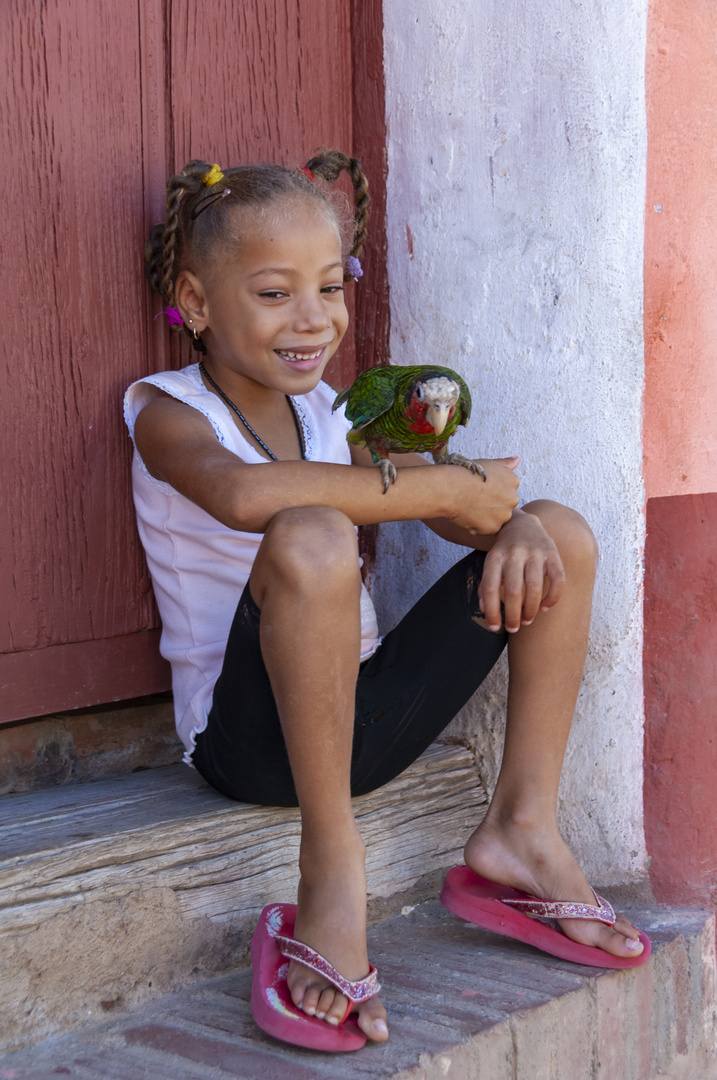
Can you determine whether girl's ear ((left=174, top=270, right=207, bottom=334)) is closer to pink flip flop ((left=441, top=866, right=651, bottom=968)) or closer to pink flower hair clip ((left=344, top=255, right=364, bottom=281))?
pink flower hair clip ((left=344, top=255, right=364, bottom=281))

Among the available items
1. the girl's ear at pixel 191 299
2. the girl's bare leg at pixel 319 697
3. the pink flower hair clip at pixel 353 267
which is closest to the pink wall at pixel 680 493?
the pink flower hair clip at pixel 353 267

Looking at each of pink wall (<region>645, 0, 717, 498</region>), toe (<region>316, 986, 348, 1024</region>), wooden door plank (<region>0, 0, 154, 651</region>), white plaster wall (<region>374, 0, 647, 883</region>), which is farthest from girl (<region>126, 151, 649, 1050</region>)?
pink wall (<region>645, 0, 717, 498</region>)

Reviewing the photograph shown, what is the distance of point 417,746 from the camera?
1871 millimetres

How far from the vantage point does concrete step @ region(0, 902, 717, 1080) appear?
4.60 ft

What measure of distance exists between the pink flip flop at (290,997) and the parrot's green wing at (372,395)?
87cm

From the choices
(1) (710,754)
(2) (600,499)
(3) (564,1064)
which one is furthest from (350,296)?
(3) (564,1064)

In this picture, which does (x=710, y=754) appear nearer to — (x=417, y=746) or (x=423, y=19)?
(x=417, y=746)

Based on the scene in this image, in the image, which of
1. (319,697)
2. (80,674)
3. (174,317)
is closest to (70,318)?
(174,317)

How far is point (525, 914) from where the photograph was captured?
1.77m

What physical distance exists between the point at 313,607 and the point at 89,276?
37.1 inches

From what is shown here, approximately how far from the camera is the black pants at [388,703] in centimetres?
170

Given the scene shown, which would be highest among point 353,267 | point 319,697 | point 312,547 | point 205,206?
point 205,206

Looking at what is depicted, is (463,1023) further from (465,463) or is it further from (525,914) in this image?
(465,463)

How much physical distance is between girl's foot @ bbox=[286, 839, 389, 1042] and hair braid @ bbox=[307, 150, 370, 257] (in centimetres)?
133
